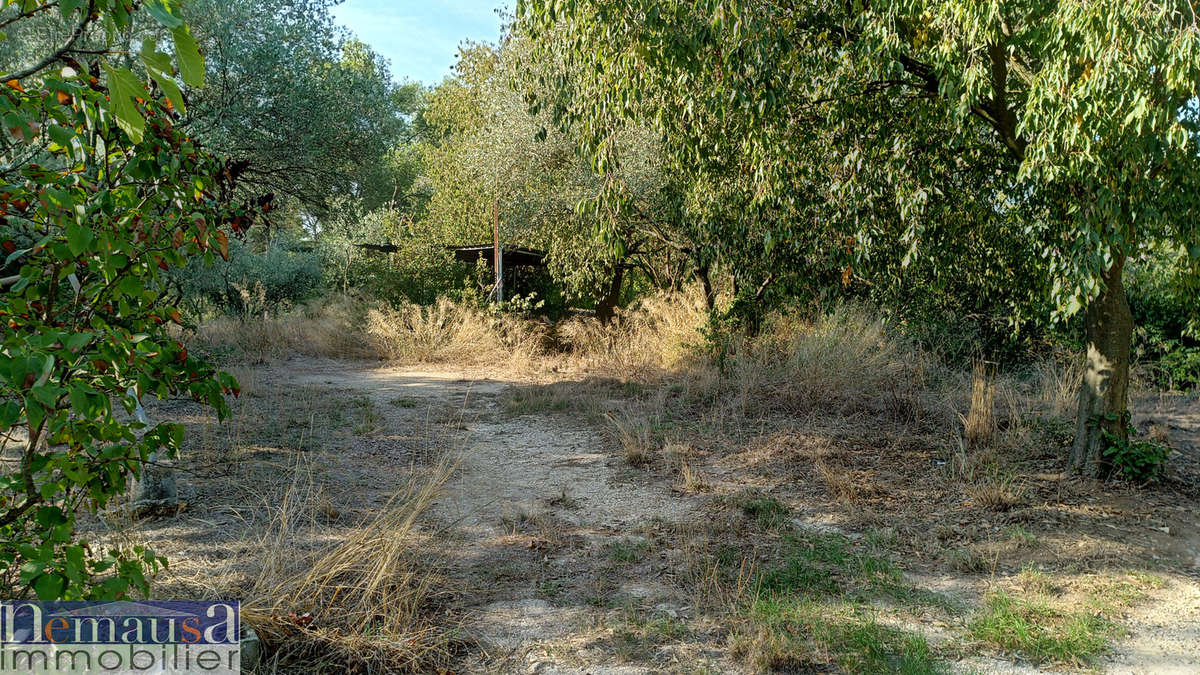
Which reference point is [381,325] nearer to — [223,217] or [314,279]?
[314,279]

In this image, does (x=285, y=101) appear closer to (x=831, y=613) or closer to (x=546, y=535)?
(x=546, y=535)

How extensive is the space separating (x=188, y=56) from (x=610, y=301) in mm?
17757

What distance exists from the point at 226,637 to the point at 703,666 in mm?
2109

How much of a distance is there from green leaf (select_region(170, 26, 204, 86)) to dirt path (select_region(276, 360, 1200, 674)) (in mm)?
2960

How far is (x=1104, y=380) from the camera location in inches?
230

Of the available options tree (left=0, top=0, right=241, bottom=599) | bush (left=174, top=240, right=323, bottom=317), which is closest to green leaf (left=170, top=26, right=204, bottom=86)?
tree (left=0, top=0, right=241, bottom=599)

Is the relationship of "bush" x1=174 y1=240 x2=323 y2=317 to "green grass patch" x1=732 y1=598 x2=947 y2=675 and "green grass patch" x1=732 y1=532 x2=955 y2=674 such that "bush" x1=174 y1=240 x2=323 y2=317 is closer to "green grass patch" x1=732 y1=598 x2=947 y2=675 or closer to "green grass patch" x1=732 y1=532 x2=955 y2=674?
"green grass patch" x1=732 y1=532 x2=955 y2=674

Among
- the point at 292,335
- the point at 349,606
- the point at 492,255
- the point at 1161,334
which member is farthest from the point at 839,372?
the point at 292,335

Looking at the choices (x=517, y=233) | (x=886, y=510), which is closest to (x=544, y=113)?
(x=517, y=233)

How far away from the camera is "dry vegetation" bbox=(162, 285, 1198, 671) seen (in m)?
3.62

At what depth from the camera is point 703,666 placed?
11.4ft

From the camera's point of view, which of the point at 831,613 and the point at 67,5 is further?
the point at 831,613

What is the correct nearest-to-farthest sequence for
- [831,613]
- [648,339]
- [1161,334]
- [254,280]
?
[831,613] < [1161,334] < [648,339] < [254,280]

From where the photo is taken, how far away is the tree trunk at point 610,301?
1801cm
